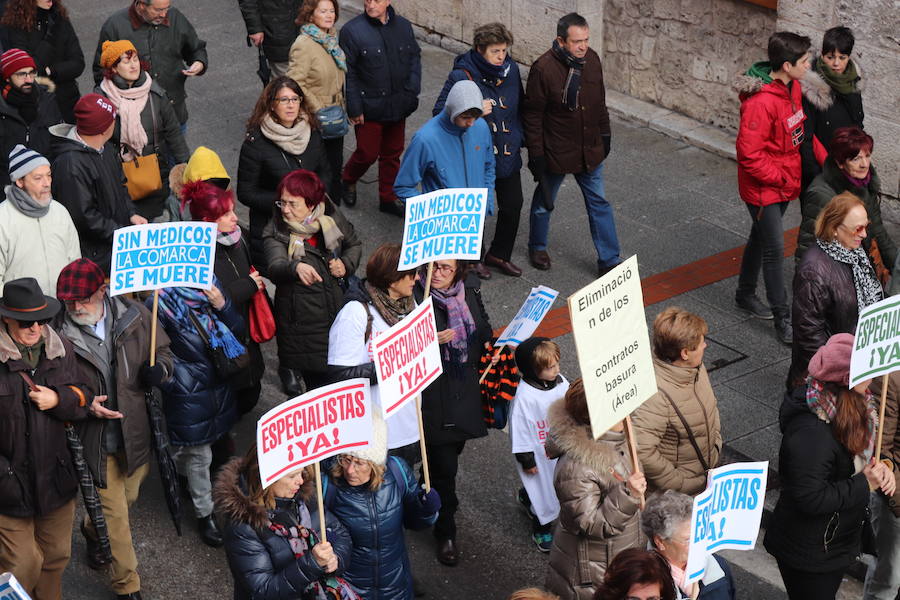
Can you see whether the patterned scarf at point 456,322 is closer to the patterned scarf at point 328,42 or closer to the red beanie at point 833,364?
the red beanie at point 833,364

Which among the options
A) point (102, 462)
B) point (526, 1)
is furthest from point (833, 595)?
point (526, 1)

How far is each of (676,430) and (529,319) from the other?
4.17 ft

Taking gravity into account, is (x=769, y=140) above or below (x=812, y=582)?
above

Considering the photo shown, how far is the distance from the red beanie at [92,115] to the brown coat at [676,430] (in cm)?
362

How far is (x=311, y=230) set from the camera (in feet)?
23.8

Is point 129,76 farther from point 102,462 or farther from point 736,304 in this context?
point 736,304

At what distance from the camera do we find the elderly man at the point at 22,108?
8617 millimetres

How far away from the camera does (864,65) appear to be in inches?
420

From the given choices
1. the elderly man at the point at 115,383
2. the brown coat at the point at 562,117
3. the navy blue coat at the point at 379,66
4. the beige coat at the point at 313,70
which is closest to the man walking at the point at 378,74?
the navy blue coat at the point at 379,66

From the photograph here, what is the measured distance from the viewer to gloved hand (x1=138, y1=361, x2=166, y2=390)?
621 centimetres

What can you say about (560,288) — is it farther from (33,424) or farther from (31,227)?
(33,424)

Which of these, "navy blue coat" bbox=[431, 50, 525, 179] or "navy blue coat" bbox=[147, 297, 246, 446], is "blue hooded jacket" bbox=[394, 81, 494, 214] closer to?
"navy blue coat" bbox=[431, 50, 525, 179]

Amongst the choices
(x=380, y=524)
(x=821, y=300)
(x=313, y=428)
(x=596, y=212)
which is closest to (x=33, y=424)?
(x=313, y=428)

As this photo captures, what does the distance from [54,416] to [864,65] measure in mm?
7406
